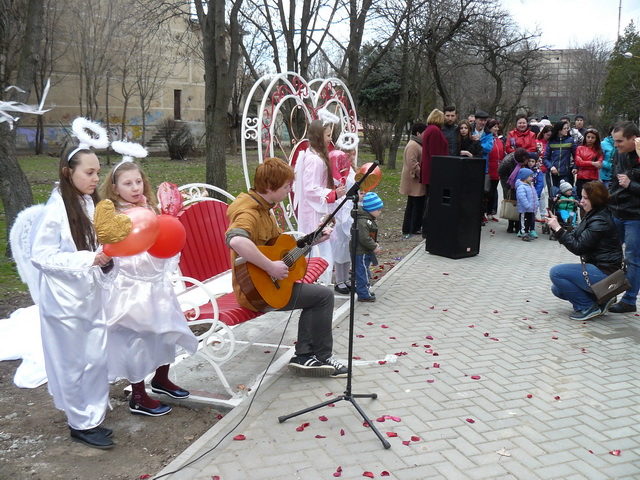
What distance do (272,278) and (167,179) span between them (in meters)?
16.0

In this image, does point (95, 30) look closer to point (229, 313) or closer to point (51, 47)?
point (51, 47)

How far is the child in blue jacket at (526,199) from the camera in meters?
10.3

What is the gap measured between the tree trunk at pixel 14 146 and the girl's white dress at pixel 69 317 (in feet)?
16.7

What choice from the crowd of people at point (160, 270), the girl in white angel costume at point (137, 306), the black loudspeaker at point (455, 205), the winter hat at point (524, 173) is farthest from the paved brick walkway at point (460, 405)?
the winter hat at point (524, 173)

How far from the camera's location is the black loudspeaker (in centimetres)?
870

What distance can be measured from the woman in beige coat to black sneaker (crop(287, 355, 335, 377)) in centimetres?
596

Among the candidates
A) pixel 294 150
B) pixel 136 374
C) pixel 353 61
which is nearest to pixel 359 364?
pixel 136 374

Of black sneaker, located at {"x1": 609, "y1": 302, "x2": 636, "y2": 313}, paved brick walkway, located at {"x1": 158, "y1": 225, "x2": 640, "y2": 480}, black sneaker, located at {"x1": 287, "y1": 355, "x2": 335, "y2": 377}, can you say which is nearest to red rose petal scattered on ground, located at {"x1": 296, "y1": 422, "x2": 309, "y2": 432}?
paved brick walkway, located at {"x1": 158, "y1": 225, "x2": 640, "y2": 480}

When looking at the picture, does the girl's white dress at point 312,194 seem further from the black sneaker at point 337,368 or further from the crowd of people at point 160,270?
the black sneaker at point 337,368

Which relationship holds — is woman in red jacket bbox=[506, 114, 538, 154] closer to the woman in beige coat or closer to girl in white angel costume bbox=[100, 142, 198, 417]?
the woman in beige coat

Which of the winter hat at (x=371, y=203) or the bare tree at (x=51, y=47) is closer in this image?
the winter hat at (x=371, y=203)

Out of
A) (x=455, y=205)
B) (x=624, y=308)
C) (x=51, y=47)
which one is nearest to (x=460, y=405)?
(x=624, y=308)

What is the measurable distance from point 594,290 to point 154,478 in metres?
4.55

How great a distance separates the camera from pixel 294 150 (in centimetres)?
752
